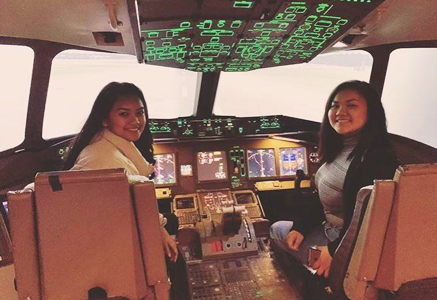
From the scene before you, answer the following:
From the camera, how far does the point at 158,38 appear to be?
2133 mm

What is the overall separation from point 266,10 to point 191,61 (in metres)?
1.15

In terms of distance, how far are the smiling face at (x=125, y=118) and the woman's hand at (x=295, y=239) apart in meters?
1.05

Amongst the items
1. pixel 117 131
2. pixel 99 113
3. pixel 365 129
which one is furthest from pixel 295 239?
pixel 99 113

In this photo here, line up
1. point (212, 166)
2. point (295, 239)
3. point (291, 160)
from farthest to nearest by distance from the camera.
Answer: point (291, 160)
point (212, 166)
point (295, 239)

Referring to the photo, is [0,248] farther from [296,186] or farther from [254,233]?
[296,186]

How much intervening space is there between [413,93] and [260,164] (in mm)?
1629

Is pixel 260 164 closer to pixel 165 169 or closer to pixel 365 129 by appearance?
pixel 165 169

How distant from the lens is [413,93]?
3.72 meters

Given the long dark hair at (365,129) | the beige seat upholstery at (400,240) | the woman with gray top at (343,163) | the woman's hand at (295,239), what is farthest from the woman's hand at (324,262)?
the long dark hair at (365,129)

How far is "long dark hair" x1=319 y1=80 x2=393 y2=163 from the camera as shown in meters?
1.90

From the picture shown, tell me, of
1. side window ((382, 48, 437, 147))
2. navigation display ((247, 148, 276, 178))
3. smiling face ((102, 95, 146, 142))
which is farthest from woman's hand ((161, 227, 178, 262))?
side window ((382, 48, 437, 147))

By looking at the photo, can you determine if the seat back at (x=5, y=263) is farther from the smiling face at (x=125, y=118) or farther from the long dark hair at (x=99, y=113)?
the smiling face at (x=125, y=118)

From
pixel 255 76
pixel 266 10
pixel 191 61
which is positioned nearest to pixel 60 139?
pixel 191 61

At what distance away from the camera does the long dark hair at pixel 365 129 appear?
1903 millimetres
